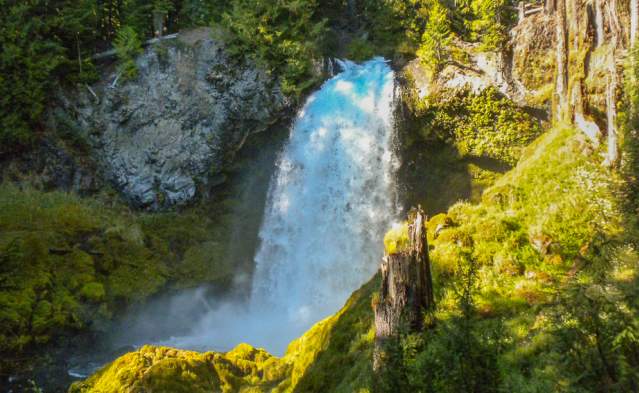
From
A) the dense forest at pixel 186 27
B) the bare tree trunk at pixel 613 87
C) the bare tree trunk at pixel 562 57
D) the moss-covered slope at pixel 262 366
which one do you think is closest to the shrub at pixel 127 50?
the dense forest at pixel 186 27

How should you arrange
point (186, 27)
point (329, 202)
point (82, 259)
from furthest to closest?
point (186, 27) < point (329, 202) < point (82, 259)

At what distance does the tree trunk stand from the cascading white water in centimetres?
1074

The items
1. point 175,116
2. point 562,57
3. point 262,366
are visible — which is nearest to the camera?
point 262,366

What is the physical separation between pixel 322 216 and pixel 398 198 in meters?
3.44

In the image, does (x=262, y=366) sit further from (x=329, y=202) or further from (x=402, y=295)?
(x=329, y=202)

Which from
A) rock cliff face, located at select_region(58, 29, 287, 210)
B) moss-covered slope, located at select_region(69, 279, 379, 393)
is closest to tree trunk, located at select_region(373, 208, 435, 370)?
moss-covered slope, located at select_region(69, 279, 379, 393)

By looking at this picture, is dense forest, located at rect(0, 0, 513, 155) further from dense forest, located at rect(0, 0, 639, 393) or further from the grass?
the grass

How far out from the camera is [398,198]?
62.0ft

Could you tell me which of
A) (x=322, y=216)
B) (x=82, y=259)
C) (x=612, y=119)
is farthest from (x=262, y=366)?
(x=322, y=216)

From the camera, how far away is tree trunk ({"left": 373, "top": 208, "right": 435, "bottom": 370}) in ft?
16.8

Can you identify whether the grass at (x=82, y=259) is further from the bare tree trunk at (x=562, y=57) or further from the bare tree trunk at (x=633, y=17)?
the bare tree trunk at (x=633, y=17)

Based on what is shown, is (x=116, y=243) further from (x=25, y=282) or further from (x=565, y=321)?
(x=565, y=321)

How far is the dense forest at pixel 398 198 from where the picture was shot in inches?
180

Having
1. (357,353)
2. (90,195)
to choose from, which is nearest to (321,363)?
(357,353)
